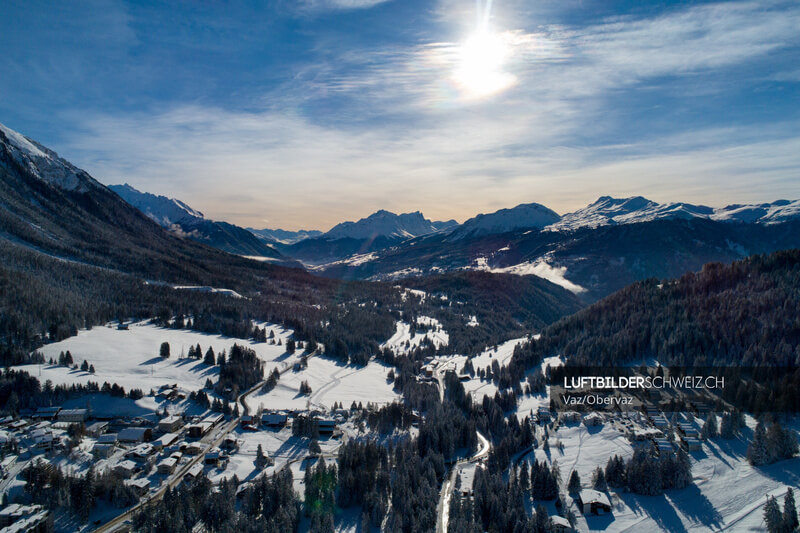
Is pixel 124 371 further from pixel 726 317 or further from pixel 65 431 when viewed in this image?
pixel 726 317

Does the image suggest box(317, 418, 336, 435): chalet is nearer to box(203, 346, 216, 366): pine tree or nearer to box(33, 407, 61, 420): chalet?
box(33, 407, 61, 420): chalet

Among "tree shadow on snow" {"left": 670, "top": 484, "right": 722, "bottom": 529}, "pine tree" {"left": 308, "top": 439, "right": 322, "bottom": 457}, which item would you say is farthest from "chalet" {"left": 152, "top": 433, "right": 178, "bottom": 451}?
"tree shadow on snow" {"left": 670, "top": 484, "right": 722, "bottom": 529}

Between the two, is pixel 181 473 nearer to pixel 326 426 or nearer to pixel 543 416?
pixel 326 426

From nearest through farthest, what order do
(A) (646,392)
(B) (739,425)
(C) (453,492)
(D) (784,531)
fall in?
(D) (784,531), (C) (453,492), (B) (739,425), (A) (646,392)

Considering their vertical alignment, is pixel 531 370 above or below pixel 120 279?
below

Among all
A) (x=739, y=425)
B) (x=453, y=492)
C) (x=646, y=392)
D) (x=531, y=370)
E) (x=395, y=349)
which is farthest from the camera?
(x=395, y=349)

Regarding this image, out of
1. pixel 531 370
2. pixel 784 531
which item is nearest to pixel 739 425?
pixel 784 531

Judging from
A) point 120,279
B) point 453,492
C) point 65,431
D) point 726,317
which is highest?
point 120,279

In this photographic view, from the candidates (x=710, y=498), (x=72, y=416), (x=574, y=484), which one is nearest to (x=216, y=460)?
(x=72, y=416)
